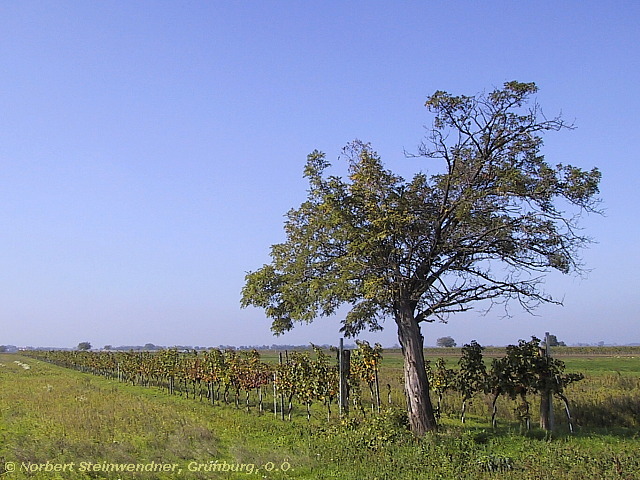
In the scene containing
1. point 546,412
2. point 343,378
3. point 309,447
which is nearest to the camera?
point 309,447

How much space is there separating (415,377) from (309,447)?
3.34m

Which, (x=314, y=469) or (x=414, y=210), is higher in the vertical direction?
(x=414, y=210)

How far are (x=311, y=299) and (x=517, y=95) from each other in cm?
733

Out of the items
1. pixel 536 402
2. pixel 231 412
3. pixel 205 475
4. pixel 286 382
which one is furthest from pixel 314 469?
pixel 536 402

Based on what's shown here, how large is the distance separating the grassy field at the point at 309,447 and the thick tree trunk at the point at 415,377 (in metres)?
0.47

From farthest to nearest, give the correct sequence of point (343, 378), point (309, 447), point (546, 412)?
point (343, 378), point (546, 412), point (309, 447)

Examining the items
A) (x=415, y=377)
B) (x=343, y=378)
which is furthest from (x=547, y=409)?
(x=343, y=378)

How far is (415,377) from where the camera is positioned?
14969mm

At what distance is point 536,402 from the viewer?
20.8 metres

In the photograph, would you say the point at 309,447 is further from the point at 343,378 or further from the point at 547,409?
the point at 547,409

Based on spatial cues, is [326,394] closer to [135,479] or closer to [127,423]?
[127,423]

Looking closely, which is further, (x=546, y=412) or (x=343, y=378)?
(x=343, y=378)

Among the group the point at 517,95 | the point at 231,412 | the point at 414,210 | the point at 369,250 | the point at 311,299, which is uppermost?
the point at 517,95

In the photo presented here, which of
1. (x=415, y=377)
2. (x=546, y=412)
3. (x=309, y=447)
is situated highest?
(x=415, y=377)
